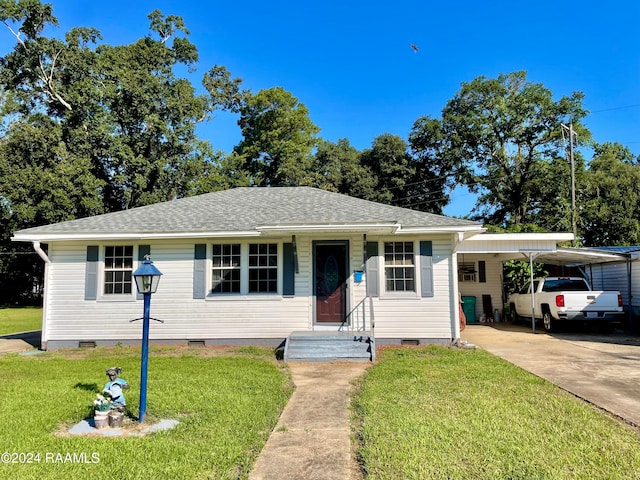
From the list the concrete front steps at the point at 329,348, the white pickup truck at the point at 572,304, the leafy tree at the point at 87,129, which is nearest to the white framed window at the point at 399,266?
the concrete front steps at the point at 329,348

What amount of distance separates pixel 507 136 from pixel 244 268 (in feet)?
79.2

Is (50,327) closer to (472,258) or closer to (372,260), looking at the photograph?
(372,260)

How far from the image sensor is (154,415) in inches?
191

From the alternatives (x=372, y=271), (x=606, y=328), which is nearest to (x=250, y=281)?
(x=372, y=271)

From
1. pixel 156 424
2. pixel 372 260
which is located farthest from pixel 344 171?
pixel 156 424

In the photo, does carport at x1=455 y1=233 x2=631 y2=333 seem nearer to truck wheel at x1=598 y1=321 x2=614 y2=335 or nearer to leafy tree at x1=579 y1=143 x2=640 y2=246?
truck wheel at x1=598 y1=321 x2=614 y2=335

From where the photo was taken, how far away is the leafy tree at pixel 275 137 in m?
30.8

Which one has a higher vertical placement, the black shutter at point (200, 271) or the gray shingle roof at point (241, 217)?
the gray shingle roof at point (241, 217)

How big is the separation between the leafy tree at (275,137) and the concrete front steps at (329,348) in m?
22.6

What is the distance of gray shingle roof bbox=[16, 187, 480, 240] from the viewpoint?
9.88m

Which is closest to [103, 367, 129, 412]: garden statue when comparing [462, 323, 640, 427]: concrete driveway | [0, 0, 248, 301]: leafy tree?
[462, 323, 640, 427]: concrete driveway

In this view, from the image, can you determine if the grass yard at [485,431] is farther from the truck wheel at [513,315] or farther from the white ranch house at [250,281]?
the truck wheel at [513,315]

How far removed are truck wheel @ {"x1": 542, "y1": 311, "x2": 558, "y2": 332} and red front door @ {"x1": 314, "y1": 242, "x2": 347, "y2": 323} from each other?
6500 mm

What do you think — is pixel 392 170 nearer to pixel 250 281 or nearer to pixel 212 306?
pixel 250 281
